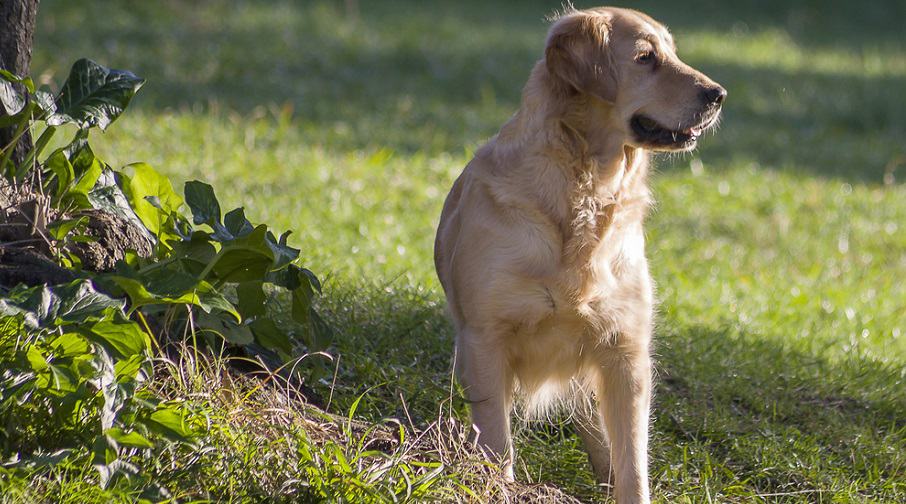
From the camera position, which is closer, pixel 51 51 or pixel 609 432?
pixel 609 432

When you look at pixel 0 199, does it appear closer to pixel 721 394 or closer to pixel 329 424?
pixel 329 424

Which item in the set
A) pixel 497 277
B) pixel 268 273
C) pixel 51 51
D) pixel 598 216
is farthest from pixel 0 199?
pixel 51 51

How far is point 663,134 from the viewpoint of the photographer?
3258 millimetres

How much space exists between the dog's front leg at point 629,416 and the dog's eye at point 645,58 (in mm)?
846

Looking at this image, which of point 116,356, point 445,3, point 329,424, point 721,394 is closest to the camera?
point 116,356

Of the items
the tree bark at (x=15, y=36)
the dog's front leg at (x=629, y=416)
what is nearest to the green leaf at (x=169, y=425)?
the tree bark at (x=15, y=36)

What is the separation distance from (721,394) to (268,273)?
184 cm

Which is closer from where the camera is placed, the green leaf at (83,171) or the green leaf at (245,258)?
the green leaf at (245,258)

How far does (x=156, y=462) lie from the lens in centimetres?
263

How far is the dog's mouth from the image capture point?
10.6 ft

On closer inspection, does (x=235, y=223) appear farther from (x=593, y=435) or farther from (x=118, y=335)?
(x=593, y=435)

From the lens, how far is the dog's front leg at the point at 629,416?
322cm

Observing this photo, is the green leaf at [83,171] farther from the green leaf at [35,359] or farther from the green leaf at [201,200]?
the green leaf at [35,359]

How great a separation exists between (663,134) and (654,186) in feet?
13.9
